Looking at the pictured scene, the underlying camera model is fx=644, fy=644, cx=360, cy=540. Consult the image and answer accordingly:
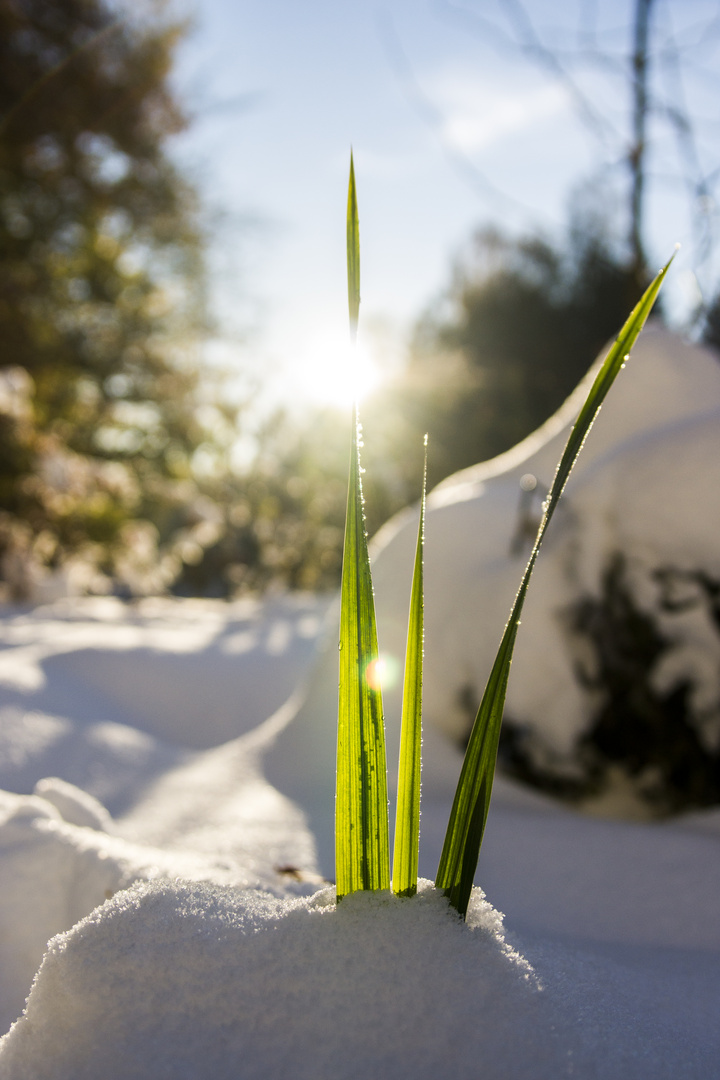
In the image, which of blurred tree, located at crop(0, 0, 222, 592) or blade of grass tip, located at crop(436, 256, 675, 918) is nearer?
blade of grass tip, located at crop(436, 256, 675, 918)

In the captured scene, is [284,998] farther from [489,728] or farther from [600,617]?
[600,617]

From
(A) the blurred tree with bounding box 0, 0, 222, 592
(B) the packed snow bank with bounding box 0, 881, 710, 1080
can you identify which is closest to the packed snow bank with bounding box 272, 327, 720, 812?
(B) the packed snow bank with bounding box 0, 881, 710, 1080

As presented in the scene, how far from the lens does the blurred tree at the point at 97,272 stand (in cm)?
606

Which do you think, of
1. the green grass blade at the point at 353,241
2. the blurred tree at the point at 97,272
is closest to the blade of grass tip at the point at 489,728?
the green grass blade at the point at 353,241

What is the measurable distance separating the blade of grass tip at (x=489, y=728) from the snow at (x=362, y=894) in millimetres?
33

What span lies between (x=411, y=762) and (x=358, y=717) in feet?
0.13

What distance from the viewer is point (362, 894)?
38 cm

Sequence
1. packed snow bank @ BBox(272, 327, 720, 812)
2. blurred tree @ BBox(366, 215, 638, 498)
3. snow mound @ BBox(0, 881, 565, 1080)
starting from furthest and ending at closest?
blurred tree @ BBox(366, 215, 638, 498) → packed snow bank @ BBox(272, 327, 720, 812) → snow mound @ BBox(0, 881, 565, 1080)

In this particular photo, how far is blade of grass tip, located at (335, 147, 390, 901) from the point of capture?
37cm

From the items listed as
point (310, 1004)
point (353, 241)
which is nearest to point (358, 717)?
point (310, 1004)

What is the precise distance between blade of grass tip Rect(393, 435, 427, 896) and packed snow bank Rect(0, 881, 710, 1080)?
2 centimetres

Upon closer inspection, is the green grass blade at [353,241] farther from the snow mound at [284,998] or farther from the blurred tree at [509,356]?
the blurred tree at [509,356]

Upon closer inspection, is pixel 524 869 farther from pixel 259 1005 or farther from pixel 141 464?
pixel 141 464

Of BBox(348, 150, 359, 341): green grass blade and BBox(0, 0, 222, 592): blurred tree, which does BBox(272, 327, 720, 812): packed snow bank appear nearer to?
BBox(348, 150, 359, 341): green grass blade
